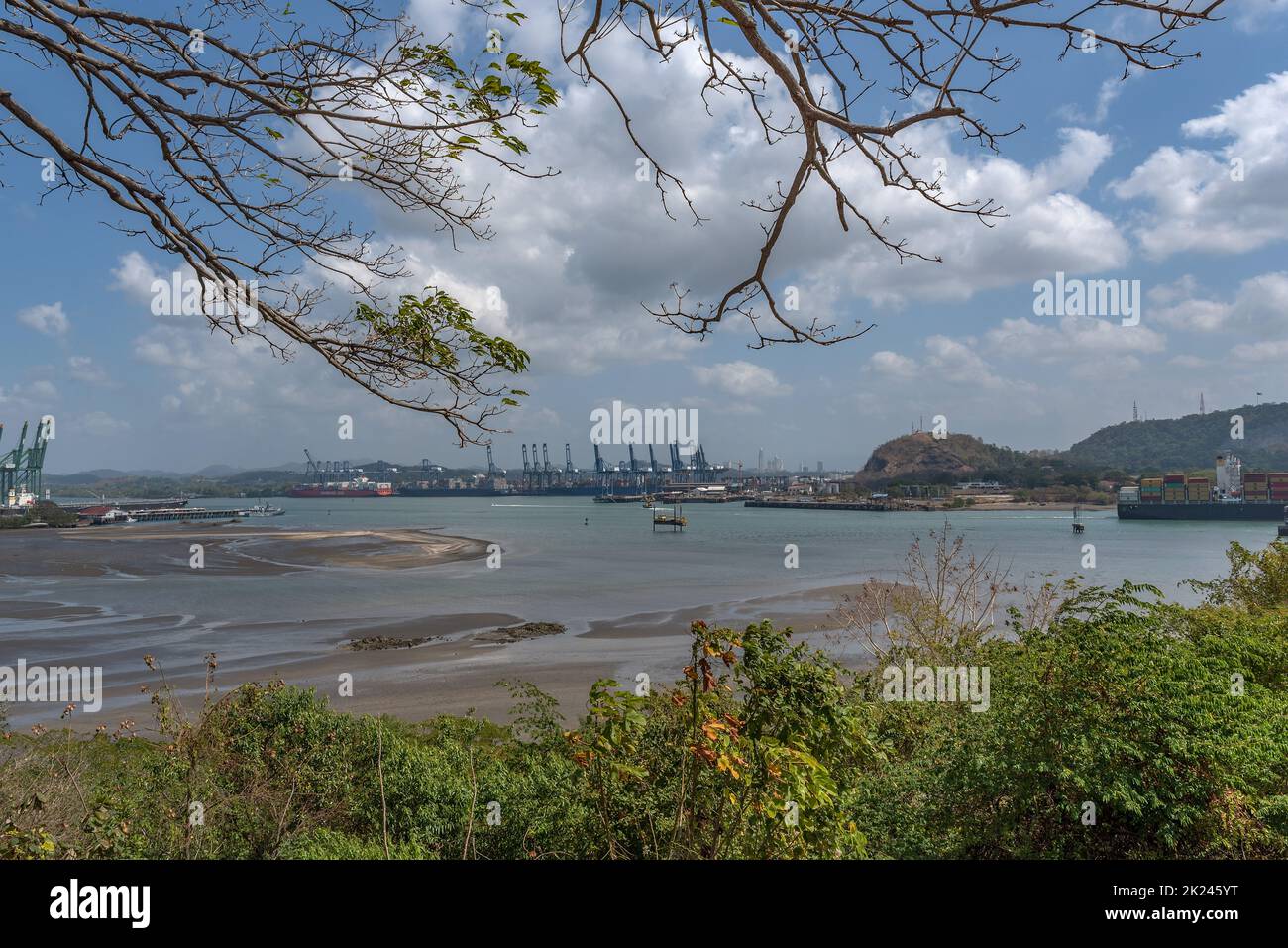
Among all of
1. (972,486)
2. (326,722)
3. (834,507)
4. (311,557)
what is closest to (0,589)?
(311,557)

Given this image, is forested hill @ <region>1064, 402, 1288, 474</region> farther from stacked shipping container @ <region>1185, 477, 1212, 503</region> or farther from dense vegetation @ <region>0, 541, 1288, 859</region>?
dense vegetation @ <region>0, 541, 1288, 859</region>

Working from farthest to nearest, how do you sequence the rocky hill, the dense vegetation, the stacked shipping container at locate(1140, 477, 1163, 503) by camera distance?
the rocky hill, the stacked shipping container at locate(1140, 477, 1163, 503), the dense vegetation

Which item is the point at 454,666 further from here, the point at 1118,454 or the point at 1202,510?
the point at 1118,454

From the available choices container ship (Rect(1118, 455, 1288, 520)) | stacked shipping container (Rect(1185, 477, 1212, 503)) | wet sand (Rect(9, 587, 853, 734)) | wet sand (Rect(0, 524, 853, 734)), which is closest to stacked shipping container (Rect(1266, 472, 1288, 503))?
container ship (Rect(1118, 455, 1288, 520))

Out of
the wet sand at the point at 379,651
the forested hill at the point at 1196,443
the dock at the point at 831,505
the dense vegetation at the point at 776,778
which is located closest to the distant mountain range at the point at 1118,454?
the forested hill at the point at 1196,443

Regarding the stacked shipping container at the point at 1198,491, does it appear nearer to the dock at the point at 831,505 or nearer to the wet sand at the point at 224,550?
the dock at the point at 831,505

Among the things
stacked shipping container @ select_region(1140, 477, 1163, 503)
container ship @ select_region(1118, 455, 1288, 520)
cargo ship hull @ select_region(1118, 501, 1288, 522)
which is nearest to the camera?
cargo ship hull @ select_region(1118, 501, 1288, 522)
